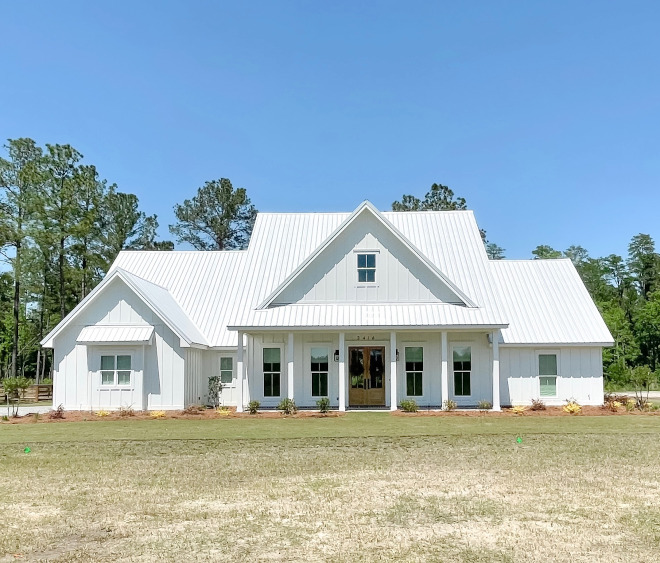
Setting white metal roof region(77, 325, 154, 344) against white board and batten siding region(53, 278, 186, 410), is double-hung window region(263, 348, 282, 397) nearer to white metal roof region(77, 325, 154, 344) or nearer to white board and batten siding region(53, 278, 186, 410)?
white board and batten siding region(53, 278, 186, 410)

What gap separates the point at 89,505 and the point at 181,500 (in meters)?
1.21

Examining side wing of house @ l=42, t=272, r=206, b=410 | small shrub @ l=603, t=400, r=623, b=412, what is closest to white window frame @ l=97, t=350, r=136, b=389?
side wing of house @ l=42, t=272, r=206, b=410

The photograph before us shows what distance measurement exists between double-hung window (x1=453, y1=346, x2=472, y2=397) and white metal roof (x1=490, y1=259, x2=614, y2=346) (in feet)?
5.02

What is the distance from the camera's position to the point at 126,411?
2498cm

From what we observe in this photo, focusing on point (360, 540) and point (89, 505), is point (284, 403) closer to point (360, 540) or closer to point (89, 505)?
point (89, 505)

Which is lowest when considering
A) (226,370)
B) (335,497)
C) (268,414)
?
(268,414)

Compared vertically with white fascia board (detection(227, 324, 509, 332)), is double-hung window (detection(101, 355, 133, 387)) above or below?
below

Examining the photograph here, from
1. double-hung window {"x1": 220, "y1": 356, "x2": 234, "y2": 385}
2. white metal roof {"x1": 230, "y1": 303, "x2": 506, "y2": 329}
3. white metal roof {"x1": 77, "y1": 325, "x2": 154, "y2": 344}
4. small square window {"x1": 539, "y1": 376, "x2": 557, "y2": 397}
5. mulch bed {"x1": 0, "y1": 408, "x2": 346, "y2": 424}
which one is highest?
white metal roof {"x1": 230, "y1": 303, "x2": 506, "y2": 329}

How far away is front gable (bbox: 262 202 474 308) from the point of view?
1069 inches

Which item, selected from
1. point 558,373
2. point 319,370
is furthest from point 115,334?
point 558,373

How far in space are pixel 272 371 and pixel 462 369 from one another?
716 centimetres

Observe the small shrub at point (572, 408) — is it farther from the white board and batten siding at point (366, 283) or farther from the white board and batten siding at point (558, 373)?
the white board and batten siding at point (366, 283)

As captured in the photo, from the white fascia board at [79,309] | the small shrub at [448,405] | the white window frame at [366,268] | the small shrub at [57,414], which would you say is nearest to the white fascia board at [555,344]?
the small shrub at [448,405]

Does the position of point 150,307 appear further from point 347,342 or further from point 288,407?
point 347,342
